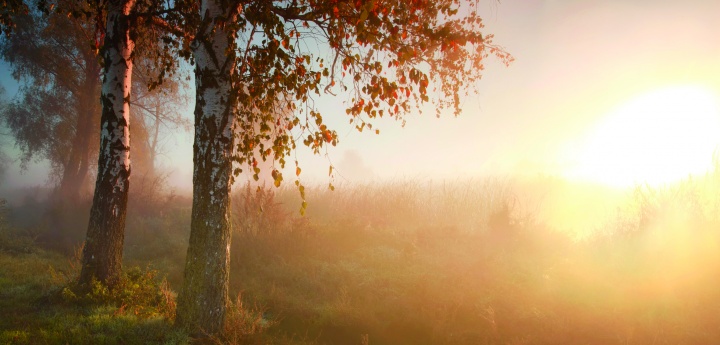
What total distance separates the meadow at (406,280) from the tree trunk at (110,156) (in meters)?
0.55

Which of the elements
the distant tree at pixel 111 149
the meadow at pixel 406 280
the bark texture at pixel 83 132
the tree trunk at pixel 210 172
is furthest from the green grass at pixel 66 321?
the bark texture at pixel 83 132

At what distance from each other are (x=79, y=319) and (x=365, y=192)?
44.5 feet

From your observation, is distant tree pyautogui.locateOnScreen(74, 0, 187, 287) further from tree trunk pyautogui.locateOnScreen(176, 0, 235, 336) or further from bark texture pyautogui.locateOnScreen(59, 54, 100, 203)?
bark texture pyautogui.locateOnScreen(59, 54, 100, 203)

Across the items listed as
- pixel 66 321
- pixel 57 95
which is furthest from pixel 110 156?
pixel 57 95

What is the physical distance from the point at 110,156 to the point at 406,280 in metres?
7.13

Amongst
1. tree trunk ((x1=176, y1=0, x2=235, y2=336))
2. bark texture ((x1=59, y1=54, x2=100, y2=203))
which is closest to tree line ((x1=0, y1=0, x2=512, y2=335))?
tree trunk ((x1=176, y1=0, x2=235, y2=336))

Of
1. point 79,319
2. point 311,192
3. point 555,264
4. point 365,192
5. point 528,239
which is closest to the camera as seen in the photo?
point 79,319

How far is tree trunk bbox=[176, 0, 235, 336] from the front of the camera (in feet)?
16.9

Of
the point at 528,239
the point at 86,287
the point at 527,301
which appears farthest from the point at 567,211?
the point at 86,287

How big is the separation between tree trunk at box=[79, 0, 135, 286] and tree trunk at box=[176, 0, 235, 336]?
2.56 metres

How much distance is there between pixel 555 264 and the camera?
10102 millimetres

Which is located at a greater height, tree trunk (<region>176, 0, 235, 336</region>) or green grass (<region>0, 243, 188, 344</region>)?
tree trunk (<region>176, 0, 235, 336</region>)

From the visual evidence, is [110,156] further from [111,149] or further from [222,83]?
[222,83]

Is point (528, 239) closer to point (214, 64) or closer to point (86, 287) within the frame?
point (214, 64)
